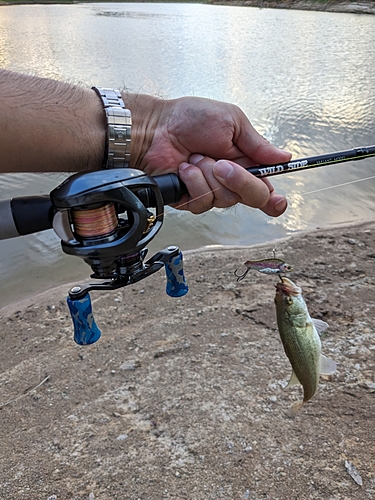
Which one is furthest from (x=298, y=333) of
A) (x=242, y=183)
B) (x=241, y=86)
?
(x=241, y=86)

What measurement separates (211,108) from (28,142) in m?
0.89

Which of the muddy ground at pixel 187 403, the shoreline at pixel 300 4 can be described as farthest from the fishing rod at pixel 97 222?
the shoreline at pixel 300 4

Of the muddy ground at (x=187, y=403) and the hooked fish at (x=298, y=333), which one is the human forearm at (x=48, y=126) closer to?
the hooked fish at (x=298, y=333)

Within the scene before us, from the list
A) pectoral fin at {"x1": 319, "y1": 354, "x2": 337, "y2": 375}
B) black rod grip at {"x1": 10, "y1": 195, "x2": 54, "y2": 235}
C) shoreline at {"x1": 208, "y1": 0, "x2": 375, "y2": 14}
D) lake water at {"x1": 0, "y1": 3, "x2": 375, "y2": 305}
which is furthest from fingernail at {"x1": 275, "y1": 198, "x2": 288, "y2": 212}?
shoreline at {"x1": 208, "y1": 0, "x2": 375, "y2": 14}

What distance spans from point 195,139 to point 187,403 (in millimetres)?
1508

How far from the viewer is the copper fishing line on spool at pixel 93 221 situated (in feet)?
4.22

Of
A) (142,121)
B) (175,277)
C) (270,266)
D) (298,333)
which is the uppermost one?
(142,121)

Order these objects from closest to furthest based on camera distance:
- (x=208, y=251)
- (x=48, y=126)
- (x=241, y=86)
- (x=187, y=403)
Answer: (x=48, y=126), (x=187, y=403), (x=208, y=251), (x=241, y=86)

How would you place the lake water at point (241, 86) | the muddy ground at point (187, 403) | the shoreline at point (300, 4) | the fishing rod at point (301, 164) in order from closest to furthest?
the fishing rod at point (301, 164)
the muddy ground at point (187, 403)
the lake water at point (241, 86)
the shoreline at point (300, 4)

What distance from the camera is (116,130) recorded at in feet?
5.99

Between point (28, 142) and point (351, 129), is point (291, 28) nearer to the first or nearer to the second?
point (351, 129)

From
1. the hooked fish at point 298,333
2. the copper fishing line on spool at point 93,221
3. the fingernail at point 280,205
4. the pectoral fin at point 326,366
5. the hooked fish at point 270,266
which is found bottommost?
the pectoral fin at point 326,366

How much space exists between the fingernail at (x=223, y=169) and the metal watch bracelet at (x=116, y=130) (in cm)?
39

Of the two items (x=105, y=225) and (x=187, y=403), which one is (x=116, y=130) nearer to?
(x=105, y=225)
